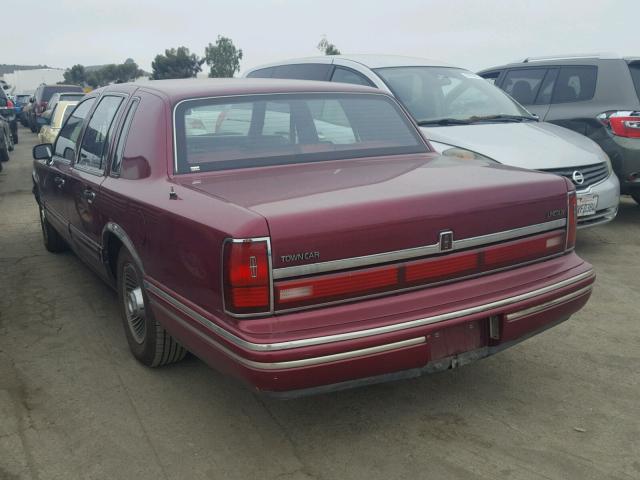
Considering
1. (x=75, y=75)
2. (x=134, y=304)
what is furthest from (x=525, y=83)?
(x=75, y=75)

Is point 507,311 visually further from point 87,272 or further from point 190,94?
point 87,272

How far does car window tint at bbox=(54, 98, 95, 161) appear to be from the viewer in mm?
5121

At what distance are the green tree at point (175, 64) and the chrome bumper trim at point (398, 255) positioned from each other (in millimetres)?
82727

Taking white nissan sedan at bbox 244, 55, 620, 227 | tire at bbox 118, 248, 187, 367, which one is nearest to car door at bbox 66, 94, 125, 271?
tire at bbox 118, 248, 187, 367

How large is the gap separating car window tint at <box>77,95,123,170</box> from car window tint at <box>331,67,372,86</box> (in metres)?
2.82

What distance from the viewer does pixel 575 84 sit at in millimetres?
7977

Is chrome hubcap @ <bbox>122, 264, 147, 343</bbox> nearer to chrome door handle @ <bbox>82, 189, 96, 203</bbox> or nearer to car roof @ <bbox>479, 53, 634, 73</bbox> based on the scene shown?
chrome door handle @ <bbox>82, 189, 96, 203</bbox>

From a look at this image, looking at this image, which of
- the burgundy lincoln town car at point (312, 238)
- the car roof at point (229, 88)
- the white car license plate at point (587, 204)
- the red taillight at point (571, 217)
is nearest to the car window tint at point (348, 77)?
the white car license plate at point (587, 204)

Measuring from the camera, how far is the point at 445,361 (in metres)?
3.01

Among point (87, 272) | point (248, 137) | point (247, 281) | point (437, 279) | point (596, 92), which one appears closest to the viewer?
point (247, 281)

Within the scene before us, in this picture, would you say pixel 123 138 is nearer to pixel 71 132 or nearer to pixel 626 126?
pixel 71 132

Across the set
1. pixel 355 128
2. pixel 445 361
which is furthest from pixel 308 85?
pixel 445 361

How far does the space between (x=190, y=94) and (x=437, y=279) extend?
69.3 inches

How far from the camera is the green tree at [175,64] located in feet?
276
